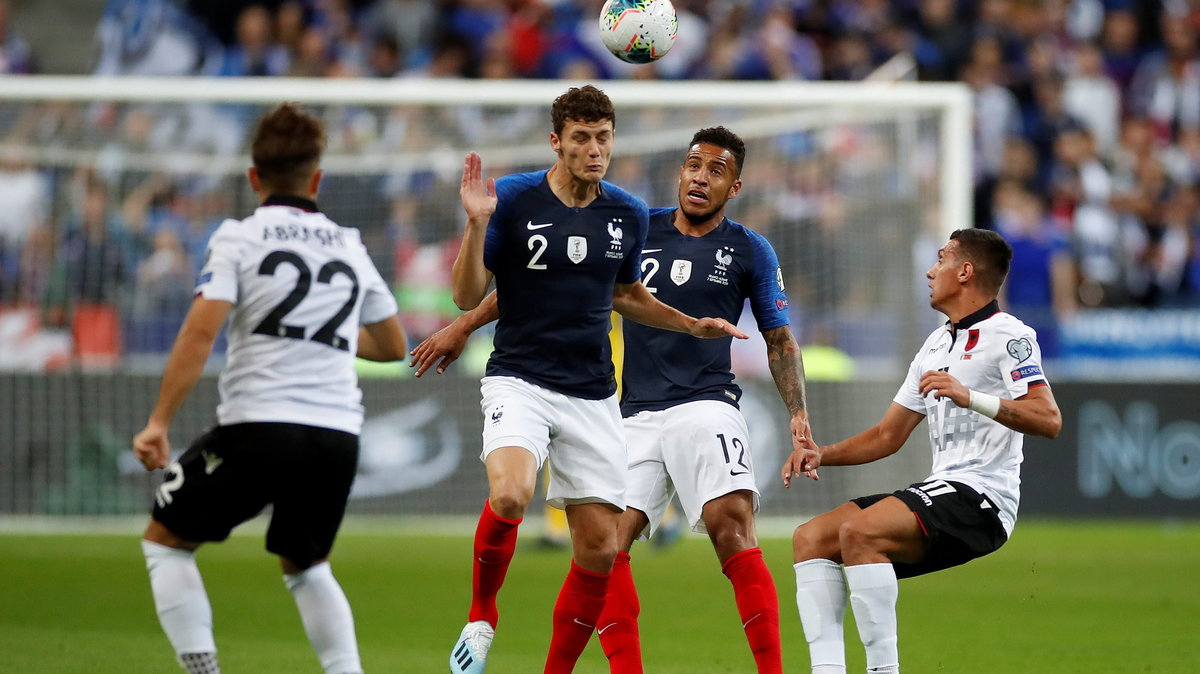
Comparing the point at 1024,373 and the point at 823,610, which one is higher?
the point at 1024,373

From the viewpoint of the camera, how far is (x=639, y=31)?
817cm

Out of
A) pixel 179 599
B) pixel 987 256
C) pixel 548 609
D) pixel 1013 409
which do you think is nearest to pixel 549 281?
pixel 987 256

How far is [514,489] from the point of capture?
245 inches

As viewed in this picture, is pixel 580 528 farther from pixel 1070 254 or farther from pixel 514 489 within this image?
pixel 1070 254

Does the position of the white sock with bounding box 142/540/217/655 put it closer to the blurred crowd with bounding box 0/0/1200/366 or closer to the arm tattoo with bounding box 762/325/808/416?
the arm tattoo with bounding box 762/325/808/416

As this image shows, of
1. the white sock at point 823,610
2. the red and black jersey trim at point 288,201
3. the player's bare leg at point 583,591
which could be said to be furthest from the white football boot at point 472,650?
the red and black jersey trim at point 288,201

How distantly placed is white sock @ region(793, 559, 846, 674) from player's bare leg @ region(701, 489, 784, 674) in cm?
36

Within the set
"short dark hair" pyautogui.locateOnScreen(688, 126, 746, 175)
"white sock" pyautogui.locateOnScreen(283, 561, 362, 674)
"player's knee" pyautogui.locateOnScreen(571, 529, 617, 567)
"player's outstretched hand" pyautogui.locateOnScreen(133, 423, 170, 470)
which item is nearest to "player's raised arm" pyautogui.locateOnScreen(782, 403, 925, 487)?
"player's knee" pyautogui.locateOnScreen(571, 529, 617, 567)

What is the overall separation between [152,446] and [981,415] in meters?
3.18

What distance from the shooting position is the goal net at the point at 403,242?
1463 cm

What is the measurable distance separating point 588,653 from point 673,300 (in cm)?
227

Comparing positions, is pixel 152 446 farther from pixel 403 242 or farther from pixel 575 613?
pixel 403 242

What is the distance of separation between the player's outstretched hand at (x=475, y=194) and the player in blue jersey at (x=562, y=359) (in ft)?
0.04

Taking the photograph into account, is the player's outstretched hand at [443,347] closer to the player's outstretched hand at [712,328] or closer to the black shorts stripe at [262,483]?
the player's outstretched hand at [712,328]
